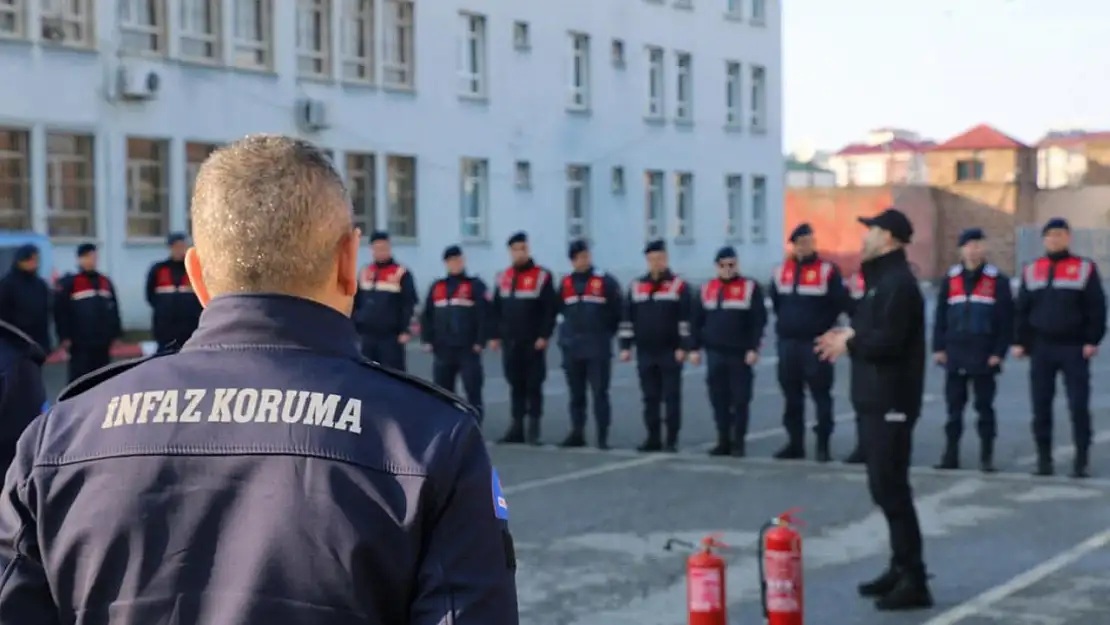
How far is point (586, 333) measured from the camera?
15648mm

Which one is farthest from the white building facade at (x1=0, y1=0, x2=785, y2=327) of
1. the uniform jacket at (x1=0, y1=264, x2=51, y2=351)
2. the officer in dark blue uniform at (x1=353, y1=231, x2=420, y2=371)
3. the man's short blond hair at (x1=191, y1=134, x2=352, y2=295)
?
the man's short blond hair at (x1=191, y1=134, x2=352, y2=295)

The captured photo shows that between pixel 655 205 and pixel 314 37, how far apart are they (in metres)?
14.6

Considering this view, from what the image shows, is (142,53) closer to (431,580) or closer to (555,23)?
(555,23)

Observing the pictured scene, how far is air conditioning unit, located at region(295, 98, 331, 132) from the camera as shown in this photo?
33.4 m

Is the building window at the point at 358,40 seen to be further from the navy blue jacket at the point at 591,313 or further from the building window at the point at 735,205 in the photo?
the navy blue jacket at the point at 591,313

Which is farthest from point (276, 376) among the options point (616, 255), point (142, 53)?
point (616, 255)

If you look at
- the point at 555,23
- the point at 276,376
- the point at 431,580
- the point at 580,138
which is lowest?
the point at 431,580

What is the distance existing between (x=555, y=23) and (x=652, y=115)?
5.87m

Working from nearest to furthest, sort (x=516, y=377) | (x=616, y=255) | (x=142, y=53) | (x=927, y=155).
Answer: (x=516, y=377), (x=142, y=53), (x=616, y=255), (x=927, y=155)

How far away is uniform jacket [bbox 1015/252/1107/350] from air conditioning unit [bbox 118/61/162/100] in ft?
65.9

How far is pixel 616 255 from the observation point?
145 feet

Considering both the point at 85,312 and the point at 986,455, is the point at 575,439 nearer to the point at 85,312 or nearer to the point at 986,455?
the point at 986,455

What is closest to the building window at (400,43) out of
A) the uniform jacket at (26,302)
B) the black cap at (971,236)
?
the uniform jacket at (26,302)

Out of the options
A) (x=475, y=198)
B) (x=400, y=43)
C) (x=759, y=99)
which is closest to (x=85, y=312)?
(x=400, y=43)
